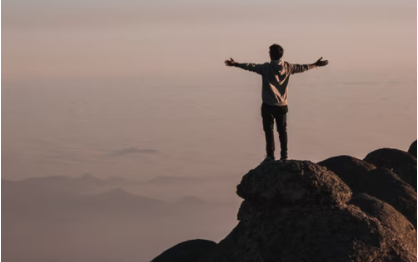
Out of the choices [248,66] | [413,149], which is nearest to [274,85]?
[248,66]

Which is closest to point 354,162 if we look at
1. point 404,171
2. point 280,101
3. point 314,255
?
point 404,171

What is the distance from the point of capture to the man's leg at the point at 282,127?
23.7 meters

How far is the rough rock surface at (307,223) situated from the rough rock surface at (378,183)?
25.7ft

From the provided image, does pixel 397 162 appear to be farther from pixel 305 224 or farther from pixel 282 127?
pixel 305 224

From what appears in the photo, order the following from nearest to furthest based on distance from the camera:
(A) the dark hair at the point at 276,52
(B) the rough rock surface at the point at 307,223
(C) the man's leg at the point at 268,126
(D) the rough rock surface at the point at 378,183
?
(B) the rough rock surface at the point at 307,223 → (A) the dark hair at the point at 276,52 → (C) the man's leg at the point at 268,126 → (D) the rough rock surface at the point at 378,183

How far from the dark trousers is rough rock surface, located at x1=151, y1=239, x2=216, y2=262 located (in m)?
3.39

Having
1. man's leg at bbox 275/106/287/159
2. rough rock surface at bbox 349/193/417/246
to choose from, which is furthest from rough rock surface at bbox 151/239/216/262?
rough rock surface at bbox 349/193/417/246

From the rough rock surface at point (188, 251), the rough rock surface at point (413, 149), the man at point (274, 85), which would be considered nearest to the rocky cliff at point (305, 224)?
the man at point (274, 85)

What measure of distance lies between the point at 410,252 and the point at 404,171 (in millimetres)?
15266

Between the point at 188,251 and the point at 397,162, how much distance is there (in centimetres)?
1515

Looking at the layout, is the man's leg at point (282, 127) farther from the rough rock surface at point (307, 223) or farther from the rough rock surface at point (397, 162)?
the rough rock surface at point (397, 162)

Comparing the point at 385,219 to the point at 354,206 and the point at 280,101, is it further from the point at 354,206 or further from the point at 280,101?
the point at 280,101

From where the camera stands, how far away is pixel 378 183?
103 feet

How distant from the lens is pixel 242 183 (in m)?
22.3
